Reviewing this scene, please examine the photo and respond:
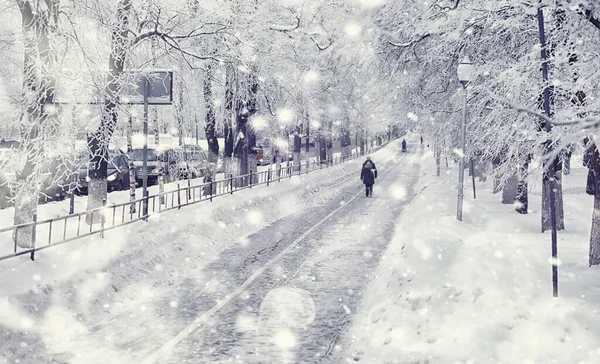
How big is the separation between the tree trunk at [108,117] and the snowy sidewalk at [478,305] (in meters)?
6.13

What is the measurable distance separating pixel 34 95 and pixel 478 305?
8062 millimetres

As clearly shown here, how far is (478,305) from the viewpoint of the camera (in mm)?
7676

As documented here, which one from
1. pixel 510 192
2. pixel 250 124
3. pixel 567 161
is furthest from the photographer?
pixel 250 124

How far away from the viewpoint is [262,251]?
46.8ft

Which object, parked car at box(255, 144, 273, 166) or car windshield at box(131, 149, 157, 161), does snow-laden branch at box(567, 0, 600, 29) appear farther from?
parked car at box(255, 144, 273, 166)

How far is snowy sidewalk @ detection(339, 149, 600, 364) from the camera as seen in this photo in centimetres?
649

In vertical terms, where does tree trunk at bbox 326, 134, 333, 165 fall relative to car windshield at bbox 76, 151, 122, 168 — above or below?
above

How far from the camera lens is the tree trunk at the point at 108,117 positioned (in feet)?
41.1

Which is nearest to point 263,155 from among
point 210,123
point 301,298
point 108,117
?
point 210,123

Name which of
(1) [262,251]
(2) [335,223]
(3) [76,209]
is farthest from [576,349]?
(3) [76,209]

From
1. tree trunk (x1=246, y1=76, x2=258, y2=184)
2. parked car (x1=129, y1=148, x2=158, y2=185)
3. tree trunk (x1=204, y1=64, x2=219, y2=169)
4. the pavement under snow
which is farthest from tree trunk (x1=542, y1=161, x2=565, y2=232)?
parked car (x1=129, y1=148, x2=158, y2=185)

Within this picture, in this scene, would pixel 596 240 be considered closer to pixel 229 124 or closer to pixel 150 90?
pixel 150 90

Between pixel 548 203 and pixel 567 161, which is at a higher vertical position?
pixel 567 161

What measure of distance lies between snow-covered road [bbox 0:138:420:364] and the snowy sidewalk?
682mm
